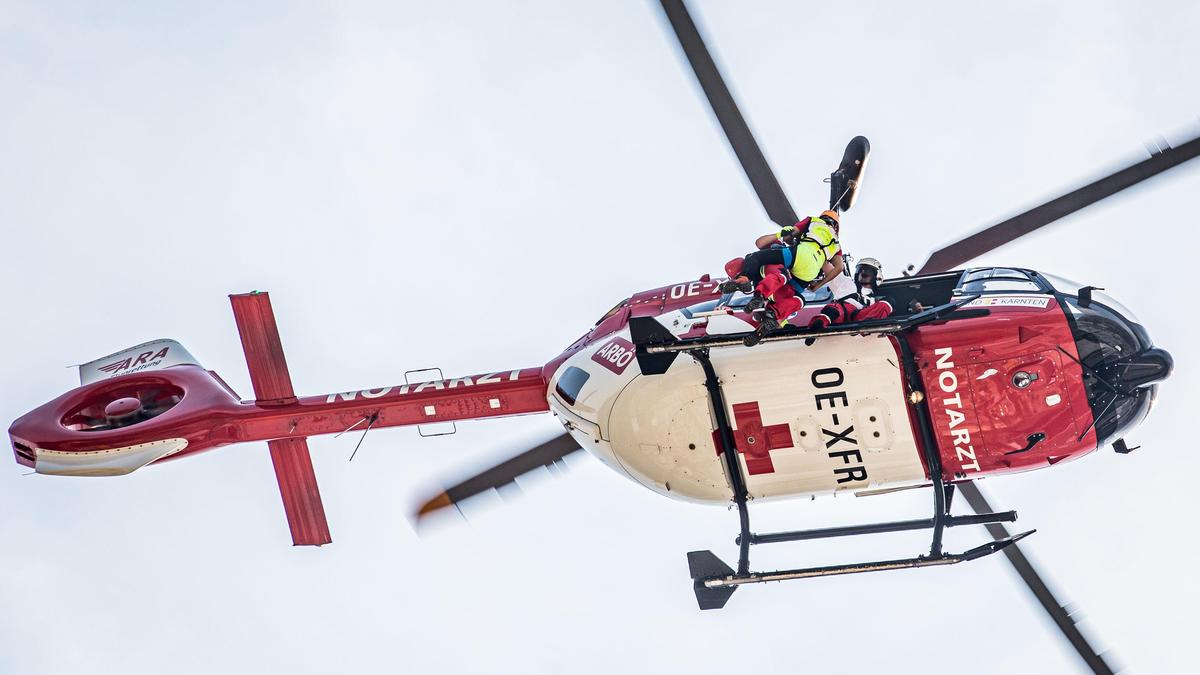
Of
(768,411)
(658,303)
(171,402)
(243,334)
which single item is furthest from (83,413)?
(768,411)

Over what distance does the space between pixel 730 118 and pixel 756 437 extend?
2670 millimetres

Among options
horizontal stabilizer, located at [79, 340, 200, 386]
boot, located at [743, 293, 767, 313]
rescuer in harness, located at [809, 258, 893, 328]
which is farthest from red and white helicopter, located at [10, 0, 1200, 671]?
horizontal stabilizer, located at [79, 340, 200, 386]

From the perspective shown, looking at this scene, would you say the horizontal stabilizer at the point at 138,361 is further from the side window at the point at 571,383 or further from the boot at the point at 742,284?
the boot at the point at 742,284

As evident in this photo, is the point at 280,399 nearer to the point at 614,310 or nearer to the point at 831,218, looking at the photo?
the point at 614,310

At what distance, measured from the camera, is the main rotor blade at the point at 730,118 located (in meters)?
8.44

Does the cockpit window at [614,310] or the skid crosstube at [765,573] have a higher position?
the cockpit window at [614,310]

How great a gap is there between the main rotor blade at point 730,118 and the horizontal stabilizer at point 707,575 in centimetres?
308

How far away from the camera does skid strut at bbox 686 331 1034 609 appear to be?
9086 mm

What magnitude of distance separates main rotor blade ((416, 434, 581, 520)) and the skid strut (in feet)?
6.27

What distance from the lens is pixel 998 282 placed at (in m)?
9.32

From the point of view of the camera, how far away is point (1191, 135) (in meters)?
8.30

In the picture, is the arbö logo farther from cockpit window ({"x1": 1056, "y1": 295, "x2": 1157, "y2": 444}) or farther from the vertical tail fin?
the vertical tail fin

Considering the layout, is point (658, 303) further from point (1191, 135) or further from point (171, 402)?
point (171, 402)

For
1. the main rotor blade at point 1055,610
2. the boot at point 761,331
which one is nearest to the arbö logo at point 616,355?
the boot at point 761,331
